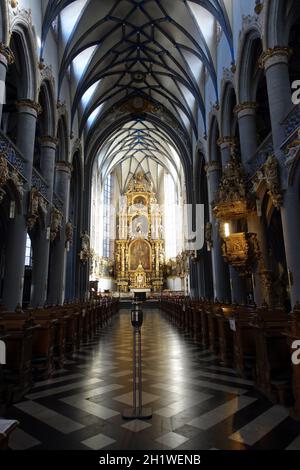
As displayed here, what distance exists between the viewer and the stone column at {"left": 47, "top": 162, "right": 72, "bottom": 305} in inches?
589

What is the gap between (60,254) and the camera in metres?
15.8

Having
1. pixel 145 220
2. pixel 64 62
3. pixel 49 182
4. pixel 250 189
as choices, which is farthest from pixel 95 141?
pixel 250 189

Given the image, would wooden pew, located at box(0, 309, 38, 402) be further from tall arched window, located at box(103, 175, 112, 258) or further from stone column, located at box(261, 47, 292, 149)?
tall arched window, located at box(103, 175, 112, 258)

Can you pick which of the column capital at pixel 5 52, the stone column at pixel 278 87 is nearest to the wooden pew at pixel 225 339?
the stone column at pixel 278 87

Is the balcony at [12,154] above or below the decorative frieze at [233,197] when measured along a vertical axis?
above

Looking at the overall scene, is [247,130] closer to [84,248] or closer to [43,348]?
[43,348]

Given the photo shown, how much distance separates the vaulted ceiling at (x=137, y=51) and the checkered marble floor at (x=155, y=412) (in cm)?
1367

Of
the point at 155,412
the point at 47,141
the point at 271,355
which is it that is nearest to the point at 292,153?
the point at 271,355

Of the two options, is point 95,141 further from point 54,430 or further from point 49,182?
point 54,430

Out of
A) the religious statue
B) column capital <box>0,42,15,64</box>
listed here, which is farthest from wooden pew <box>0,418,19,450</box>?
the religious statue

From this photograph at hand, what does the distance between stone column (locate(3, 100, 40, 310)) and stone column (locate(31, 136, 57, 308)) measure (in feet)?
6.85

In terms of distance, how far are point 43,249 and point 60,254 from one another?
3.08 meters

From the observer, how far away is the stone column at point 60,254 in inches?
589

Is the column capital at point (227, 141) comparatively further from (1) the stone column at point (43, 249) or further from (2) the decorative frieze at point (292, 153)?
(1) the stone column at point (43, 249)
